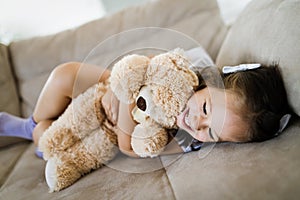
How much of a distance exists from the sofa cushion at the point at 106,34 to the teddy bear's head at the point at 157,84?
545mm

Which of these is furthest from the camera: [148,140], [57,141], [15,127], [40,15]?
[40,15]

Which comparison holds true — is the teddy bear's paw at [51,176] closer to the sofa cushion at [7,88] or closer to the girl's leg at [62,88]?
the girl's leg at [62,88]

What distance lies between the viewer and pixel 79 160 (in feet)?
2.95

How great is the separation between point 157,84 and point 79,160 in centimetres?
34

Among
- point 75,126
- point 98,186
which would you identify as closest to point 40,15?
point 75,126

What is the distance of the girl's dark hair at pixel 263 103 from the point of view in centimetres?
72

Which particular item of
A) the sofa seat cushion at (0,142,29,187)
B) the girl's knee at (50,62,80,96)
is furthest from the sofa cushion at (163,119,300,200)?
the sofa seat cushion at (0,142,29,187)

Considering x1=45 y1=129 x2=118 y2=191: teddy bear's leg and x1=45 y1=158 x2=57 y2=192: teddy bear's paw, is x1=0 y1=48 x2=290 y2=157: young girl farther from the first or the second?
x1=45 y1=158 x2=57 y2=192: teddy bear's paw

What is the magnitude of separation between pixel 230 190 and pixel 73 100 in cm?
62

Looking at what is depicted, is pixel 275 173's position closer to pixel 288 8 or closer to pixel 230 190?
pixel 230 190

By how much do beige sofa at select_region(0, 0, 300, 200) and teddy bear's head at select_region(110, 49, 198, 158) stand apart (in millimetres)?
141

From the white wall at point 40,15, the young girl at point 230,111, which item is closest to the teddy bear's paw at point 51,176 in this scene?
the young girl at point 230,111

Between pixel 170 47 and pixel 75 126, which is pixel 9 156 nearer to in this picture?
pixel 75 126

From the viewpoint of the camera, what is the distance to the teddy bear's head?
0.76 metres
